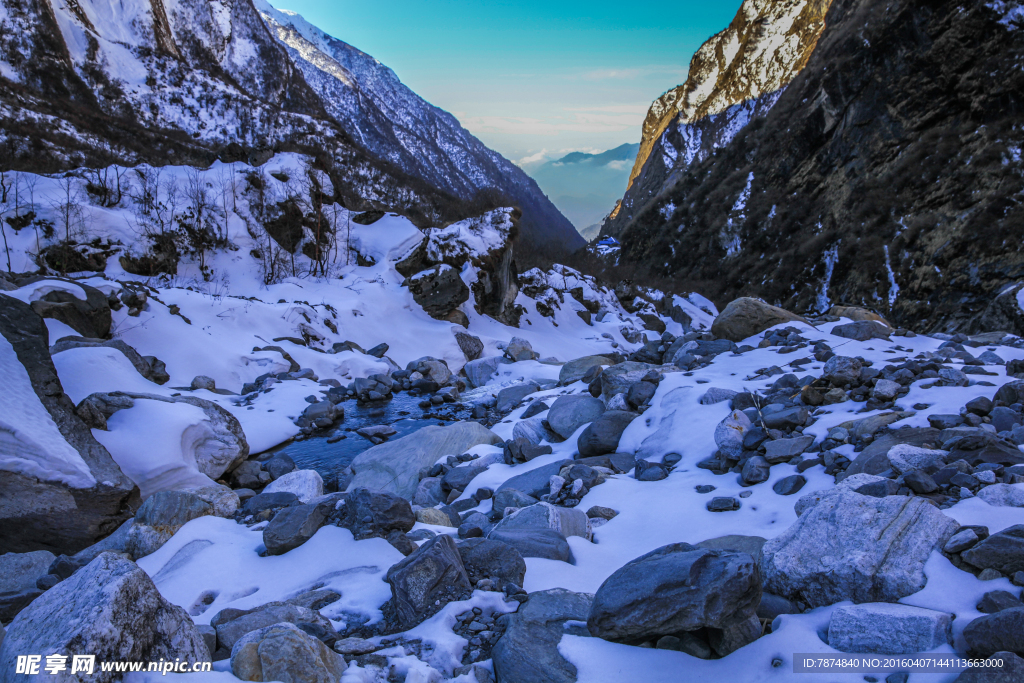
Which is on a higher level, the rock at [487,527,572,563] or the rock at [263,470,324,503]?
the rock at [487,527,572,563]

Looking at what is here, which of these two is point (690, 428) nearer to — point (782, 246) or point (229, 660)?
point (229, 660)

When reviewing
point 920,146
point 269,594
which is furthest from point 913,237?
point 269,594

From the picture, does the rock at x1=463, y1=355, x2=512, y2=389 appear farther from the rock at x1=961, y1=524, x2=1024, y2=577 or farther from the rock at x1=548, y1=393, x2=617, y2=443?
the rock at x1=961, y1=524, x2=1024, y2=577

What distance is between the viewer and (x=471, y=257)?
71.1 ft

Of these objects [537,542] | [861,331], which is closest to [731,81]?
[861,331]

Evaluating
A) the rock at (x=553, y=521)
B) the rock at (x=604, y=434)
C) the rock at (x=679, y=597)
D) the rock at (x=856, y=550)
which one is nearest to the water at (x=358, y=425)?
the rock at (x=604, y=434)

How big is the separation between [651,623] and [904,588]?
4.38ft

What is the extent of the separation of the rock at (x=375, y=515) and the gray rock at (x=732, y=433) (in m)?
3.25

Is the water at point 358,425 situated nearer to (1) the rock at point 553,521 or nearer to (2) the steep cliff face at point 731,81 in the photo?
(1) the rock at point 553,521

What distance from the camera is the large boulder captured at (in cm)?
503

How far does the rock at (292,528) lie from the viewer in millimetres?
4180

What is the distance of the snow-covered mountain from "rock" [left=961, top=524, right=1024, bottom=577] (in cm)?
2796

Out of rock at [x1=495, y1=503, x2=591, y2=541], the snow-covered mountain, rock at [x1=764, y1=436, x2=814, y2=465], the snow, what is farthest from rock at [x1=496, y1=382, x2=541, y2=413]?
the snow-covered mountain

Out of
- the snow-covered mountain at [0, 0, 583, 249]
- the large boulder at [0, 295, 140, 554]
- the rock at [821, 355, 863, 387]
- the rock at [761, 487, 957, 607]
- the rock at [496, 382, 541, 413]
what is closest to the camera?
the rock at [761, 487, 957, 607]
